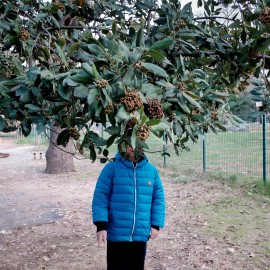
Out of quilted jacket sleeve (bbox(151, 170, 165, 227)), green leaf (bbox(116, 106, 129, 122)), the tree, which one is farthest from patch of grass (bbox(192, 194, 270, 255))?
green leaf (bbox(116, 106, 129, 122))

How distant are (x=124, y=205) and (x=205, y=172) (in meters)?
5.97

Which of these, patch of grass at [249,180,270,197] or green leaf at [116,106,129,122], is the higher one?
green leaf at [116,106,129,122]

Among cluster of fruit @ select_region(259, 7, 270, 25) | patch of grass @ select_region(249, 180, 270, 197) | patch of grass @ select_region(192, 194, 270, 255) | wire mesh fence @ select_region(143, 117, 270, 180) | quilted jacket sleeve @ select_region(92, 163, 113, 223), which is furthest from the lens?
wire mesh fence @ select_region(143, 117, 270, 180)

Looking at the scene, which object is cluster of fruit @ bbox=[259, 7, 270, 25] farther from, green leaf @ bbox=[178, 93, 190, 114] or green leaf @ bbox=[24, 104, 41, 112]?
green leaf @ bbox=[24, 104, 41, 112]

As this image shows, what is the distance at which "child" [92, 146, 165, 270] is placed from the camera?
9.55ft

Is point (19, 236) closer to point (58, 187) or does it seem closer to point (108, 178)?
point (108, 178)

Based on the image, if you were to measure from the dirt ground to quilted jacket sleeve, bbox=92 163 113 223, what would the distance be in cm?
125

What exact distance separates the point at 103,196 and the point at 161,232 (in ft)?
7.14

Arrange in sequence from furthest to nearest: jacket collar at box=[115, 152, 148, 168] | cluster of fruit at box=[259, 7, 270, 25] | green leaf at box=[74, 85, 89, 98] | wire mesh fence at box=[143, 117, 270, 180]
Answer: wire mesh fence at box=[143, 117, 270, 180], jacket collar at box=[115, 152, 148, 168], cluster of fruit at box=[259, 7, 270, 25], green leaf at box=[74, 85, 89, 98]

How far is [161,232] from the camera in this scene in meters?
4.90

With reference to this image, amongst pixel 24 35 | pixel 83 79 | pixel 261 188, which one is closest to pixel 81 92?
pixel 83 79

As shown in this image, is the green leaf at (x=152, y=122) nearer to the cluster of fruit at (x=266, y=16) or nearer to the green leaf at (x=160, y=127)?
the green leaf at (x=160, y=127)

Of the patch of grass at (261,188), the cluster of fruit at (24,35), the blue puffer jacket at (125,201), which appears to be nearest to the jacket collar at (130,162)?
the blue puffer jacket at (125,201)

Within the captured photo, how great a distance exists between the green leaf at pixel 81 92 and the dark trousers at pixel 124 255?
5.98 feet
